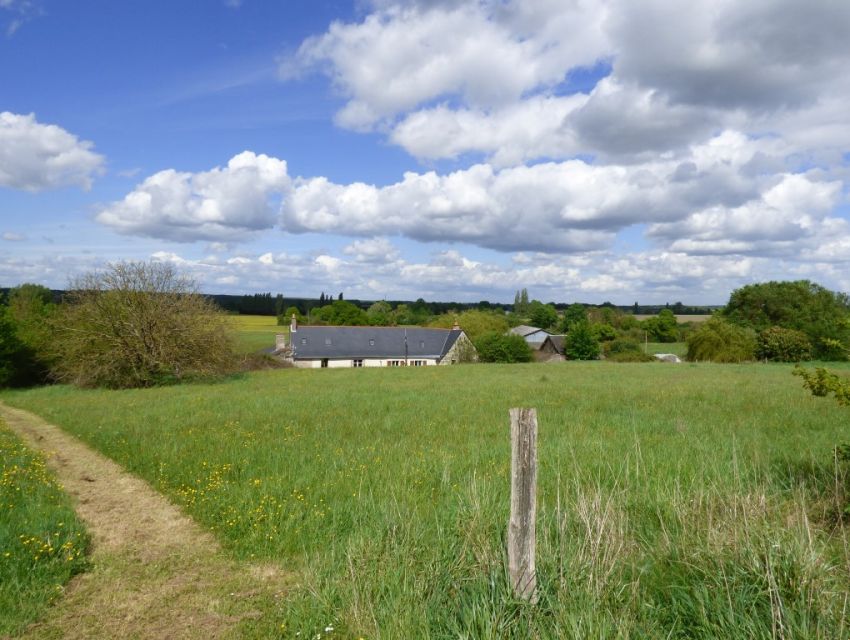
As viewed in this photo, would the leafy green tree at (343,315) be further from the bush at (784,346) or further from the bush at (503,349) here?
the bush at (784,346)

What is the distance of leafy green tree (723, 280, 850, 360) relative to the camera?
67.2 metres

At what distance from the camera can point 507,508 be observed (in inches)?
257

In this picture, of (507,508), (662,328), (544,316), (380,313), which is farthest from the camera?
(544,316)

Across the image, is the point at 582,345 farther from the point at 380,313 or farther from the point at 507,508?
the point at 507,508

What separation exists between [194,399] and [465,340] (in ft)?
174

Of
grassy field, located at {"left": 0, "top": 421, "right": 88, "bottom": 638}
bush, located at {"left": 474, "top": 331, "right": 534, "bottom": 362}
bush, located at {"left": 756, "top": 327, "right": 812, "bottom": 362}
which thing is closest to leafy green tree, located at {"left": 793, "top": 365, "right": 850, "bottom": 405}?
grassy field, located at {"left": 0, "top": 421, "right": 88, "bottom": 638}

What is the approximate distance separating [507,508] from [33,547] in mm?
5403

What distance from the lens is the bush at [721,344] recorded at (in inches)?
2197

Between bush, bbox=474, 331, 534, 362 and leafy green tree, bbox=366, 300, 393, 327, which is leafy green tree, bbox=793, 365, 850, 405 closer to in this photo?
bush, bbox=474, 331, 534, 362

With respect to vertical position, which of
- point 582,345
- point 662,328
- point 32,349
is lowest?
point 582,345

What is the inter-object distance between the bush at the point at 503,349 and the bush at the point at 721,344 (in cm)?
1887

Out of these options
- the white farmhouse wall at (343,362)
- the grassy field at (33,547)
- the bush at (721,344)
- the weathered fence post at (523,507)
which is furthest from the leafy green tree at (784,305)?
the grassy field at (33,547)

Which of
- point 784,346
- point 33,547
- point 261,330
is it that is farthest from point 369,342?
point 33,547

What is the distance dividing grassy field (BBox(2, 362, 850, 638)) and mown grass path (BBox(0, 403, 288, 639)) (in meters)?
0.29
